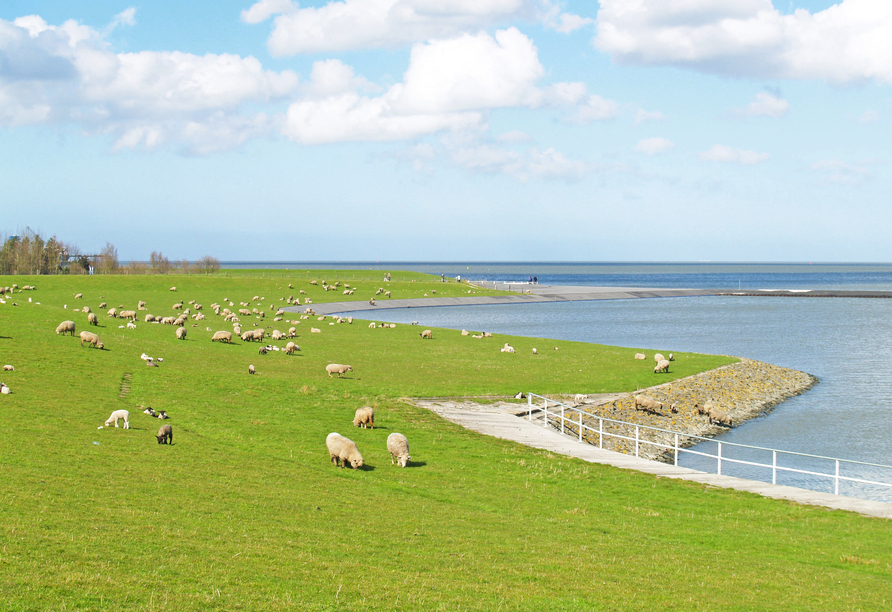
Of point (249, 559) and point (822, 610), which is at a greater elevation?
point (249, 559)

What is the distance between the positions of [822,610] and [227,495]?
14.3 metres

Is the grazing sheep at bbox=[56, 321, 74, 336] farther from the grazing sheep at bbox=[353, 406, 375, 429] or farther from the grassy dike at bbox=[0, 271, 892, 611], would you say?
the grazing sheep at bbox=[353, 406, 375, 429]

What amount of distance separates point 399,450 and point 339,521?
333 inches

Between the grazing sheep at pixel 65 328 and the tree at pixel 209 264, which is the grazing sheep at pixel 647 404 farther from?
the tree at pixel 209 264

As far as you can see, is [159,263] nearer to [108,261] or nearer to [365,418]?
[108,261]

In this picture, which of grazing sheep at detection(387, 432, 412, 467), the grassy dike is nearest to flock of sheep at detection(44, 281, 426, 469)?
grazing sheep at detection(387, 432, 412, 467)

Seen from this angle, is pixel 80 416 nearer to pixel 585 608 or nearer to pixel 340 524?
pixel 340 524

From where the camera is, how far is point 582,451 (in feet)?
107

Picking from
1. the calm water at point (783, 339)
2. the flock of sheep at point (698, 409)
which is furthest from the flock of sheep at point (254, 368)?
the flock of sheep at point (698, 409)

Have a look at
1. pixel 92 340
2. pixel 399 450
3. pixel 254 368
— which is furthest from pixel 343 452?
pixel 92 340

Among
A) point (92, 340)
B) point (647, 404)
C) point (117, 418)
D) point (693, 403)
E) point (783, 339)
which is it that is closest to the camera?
point (117, 418)

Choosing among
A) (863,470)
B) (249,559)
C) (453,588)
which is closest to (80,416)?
(249,559)

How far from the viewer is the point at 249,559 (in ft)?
46.5

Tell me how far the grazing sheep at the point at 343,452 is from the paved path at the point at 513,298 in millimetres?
82050
